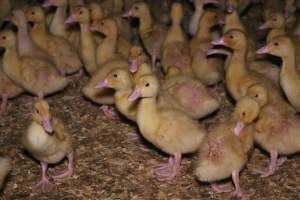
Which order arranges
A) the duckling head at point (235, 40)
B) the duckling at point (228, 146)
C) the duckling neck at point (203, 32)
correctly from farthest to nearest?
the duckling neck at point (203, 32) → the duckling head at point (235, 40) → the duckling at point (228, 146)

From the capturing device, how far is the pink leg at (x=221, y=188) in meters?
4.71

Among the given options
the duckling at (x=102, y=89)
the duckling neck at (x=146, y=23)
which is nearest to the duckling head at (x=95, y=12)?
the duckling neck at (x=146, y=23)

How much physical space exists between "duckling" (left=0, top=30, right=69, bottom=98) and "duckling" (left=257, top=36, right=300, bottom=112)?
2183mm

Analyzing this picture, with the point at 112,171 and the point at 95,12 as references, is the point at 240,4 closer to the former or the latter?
the point at 95,12

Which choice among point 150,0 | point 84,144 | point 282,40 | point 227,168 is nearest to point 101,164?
point 84,144

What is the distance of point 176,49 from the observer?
5.91 m

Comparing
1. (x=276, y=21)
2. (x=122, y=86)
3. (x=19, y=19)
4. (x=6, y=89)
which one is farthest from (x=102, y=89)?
(x=276, y=21)

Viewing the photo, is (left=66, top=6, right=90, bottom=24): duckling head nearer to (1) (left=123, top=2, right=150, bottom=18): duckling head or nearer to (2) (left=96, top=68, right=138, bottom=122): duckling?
(1) (left=123, top=2, right=150, bottom=18): duckling head

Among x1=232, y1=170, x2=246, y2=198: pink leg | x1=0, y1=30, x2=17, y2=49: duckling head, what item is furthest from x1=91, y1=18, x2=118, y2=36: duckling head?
x1=232, y1=170, x2=246, y2=198: pink leg

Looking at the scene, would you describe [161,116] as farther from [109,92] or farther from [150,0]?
Answer: [150,0]

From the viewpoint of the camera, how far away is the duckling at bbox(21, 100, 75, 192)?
4359mm

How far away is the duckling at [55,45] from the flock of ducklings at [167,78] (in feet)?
0.04

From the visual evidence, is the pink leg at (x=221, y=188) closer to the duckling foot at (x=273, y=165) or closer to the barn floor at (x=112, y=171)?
the barn floor at (x=112, y=171)

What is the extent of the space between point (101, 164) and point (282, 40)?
215 cm
